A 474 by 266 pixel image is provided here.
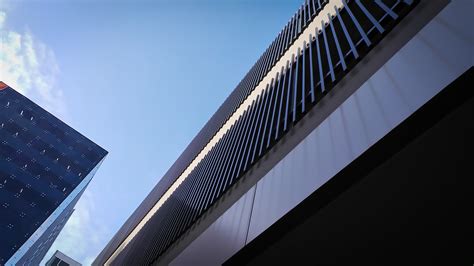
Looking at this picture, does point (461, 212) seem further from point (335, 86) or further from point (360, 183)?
point (335, 86)

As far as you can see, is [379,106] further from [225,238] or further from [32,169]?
[32,169]

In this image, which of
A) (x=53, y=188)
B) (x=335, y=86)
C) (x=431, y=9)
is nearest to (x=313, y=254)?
(x=335, y=86)

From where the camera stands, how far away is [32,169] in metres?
39.4

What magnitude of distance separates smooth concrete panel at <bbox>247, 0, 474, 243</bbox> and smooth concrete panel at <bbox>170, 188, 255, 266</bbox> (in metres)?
0.39

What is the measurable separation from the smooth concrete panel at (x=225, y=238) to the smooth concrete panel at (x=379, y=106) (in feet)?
1.28

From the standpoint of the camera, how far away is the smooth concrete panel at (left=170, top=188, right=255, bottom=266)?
5836 mm

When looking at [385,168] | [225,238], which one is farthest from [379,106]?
[225,238]

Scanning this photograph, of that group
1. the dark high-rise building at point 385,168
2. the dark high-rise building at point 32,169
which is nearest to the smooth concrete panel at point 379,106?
the dark high-rise building at point 385,168

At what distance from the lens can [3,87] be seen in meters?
Result: 44.0

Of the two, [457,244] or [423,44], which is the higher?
[423,44]

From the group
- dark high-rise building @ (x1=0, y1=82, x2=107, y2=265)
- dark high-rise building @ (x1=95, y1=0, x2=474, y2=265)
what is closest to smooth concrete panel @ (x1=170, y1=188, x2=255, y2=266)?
dark high-rise building @ (x1=95, y1=0, x2=474, y2=265)

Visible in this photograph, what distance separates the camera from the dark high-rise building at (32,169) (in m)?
33.9

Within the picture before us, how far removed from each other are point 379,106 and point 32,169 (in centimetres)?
4357

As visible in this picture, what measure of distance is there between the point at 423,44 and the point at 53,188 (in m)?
43.5
